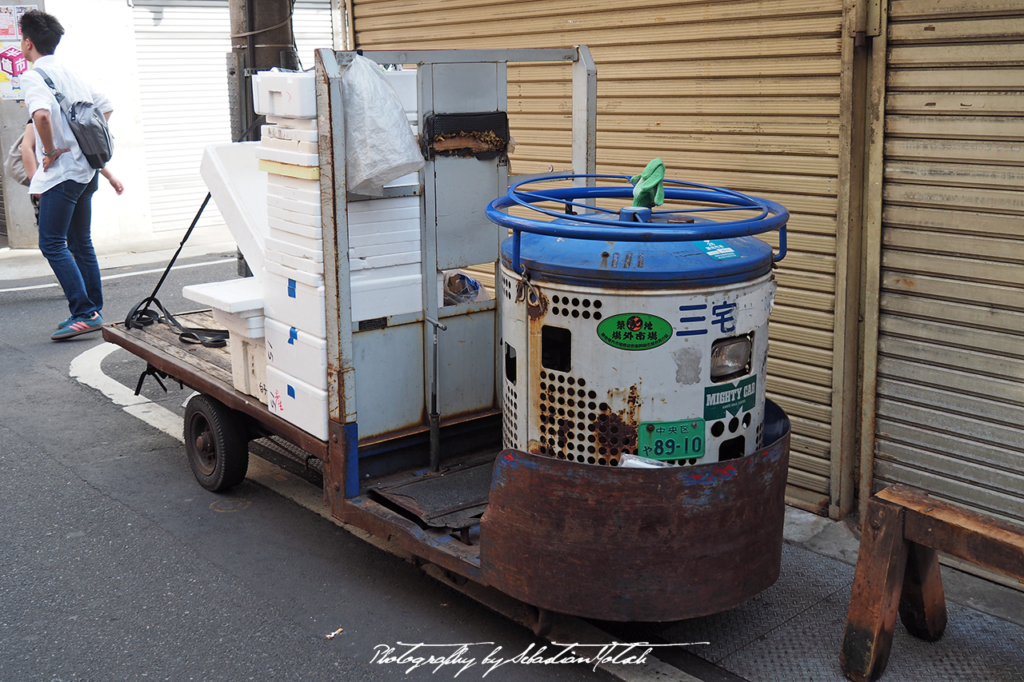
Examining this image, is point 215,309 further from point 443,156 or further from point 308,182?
point 443,156

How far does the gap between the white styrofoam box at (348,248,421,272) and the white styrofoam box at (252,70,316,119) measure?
67 centimetres

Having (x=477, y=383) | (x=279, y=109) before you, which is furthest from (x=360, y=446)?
(x=279, y=109)

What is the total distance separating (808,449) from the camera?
5.42 m

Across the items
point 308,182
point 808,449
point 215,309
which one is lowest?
point 808,449

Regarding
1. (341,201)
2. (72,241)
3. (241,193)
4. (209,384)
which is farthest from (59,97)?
(341,201)

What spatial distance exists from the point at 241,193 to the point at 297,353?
1.16 m

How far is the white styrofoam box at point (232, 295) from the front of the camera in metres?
4.98

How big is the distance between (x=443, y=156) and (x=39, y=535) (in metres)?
2.87

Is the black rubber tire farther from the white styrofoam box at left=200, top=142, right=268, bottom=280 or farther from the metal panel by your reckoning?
the metal panel

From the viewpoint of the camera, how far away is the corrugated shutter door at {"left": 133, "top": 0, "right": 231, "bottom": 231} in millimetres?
14078

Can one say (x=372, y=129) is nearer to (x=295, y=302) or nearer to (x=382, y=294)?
(x=382, y=294)

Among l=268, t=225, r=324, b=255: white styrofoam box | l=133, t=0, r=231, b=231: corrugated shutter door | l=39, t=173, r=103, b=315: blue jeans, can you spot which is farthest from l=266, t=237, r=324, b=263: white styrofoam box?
l=133, t=0, r=231, b=231: corrugated shutter door

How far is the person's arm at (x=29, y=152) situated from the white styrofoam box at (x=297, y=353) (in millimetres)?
5084

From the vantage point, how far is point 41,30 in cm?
862
